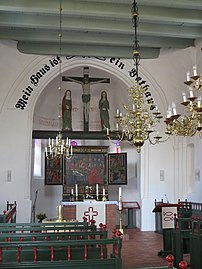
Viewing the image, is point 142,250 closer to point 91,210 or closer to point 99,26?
point 91,210

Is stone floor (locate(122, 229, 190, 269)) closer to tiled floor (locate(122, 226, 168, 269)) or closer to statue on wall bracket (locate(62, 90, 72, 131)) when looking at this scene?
tiled floor (locate(122, 226, 168, 269))

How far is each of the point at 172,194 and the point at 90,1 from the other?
760cm

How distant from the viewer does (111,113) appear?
1569 cm

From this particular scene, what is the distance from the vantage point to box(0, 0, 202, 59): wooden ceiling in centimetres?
914

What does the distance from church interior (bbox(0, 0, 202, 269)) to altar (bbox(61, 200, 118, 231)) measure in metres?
0.03

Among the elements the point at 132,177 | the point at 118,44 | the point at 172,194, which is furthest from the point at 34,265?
the point at 132,177

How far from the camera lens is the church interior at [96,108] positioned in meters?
9.99

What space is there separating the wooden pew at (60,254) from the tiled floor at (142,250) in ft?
9.73

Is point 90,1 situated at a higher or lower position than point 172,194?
higher

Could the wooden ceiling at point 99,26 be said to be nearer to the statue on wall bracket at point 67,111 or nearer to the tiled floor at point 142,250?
the statue on wall bracket at point 67,111

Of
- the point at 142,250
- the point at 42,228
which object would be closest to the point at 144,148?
the point at 142,250

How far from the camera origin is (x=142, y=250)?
30.8 feet

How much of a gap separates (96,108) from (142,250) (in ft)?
24.8

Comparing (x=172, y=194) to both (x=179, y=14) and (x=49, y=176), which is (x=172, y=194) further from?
(x=179, y=14)
